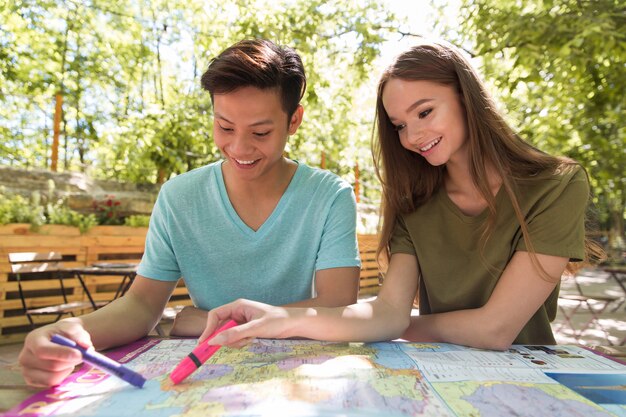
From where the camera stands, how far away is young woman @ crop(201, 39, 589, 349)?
5.02 ft

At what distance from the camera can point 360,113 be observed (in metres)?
15.0

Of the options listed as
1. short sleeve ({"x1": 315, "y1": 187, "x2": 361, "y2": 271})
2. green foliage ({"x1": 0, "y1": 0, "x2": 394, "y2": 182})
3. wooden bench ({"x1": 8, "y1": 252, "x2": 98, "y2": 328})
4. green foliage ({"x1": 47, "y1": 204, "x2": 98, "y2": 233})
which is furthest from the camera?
green foliage ({"x1": 0, "y1": 0, "x2": 394, "y2": 182})

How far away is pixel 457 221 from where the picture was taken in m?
1.80

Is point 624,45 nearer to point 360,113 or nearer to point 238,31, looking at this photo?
point 238,31

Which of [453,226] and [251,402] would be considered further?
[453,226]

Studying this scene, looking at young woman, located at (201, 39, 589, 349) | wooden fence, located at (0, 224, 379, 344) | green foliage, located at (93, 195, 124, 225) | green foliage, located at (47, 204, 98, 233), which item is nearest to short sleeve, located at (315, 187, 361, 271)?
young woman, located at (201, 39, 589, 349)

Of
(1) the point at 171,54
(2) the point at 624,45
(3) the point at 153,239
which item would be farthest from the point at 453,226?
(1) the point at 171,54

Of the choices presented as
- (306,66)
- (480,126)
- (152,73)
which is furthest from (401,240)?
(152,73)

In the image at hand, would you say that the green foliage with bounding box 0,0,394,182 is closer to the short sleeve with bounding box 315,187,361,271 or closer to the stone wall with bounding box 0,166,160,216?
the stone wall with bounding box 0,166,160,216

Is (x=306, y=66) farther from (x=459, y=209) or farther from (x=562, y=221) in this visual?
(x=562, y=221)

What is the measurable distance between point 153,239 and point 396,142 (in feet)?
3.02

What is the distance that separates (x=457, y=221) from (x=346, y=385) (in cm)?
93

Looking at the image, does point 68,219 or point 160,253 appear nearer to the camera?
point 160,253

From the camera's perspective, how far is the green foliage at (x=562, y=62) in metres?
4.97
